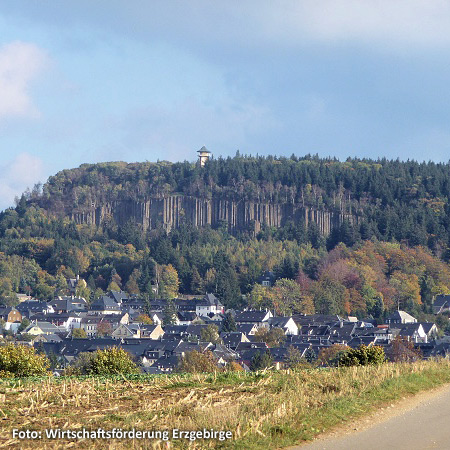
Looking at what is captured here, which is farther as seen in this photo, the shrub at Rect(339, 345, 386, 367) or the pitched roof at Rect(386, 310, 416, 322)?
the pitched roof at Rect(386, 310, 416, 322)

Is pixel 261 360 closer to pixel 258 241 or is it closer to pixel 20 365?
pixel 20 365

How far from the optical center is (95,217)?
16262 centimetres

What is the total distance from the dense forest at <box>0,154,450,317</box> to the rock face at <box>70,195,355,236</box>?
1.24m

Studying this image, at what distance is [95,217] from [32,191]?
560 inches

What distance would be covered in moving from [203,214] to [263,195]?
9.79 m

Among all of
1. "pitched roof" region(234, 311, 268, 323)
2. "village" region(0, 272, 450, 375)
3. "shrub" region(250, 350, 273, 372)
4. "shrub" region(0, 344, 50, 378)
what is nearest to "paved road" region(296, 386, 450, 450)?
"shrub" region(0, 344, 50, 378)

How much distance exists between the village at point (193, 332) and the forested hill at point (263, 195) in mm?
30239

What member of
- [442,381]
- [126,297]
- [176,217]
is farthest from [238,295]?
[442,381]

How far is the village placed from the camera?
69.8 metres

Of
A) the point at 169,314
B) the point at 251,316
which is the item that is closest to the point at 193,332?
the point at 251,316

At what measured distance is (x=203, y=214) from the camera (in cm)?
15638

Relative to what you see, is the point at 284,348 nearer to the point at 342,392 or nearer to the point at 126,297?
the point at 126,297

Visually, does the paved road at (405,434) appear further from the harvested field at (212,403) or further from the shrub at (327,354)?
the shrub at (327,354)

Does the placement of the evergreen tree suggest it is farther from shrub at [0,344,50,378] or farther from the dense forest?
shrub at [0,344,50,378]
